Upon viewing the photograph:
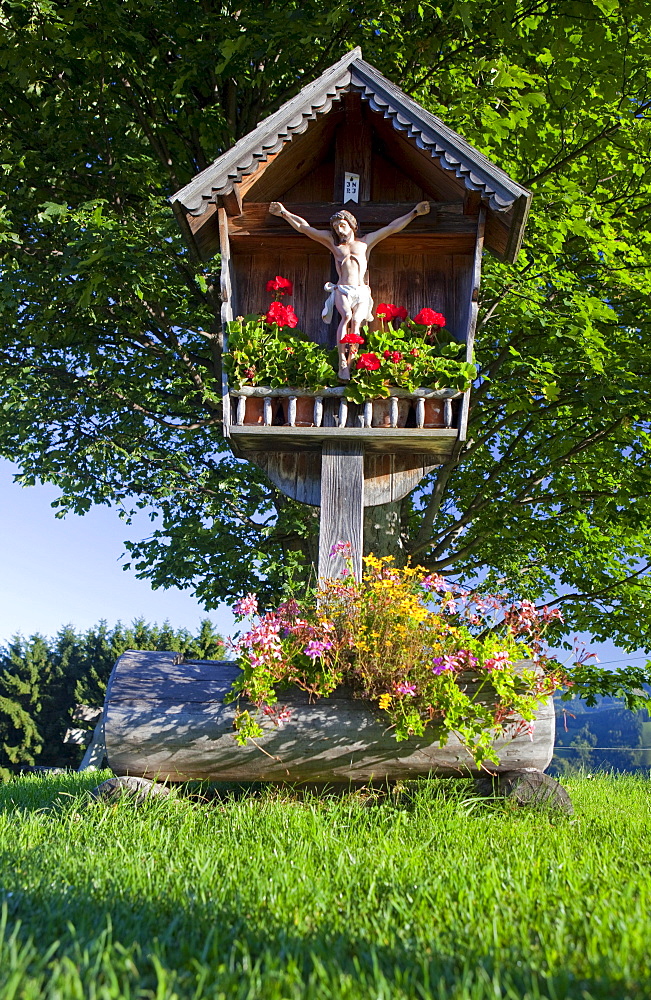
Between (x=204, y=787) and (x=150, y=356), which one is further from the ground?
(x=150, y=356)

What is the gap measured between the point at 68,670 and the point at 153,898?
66.9 ft

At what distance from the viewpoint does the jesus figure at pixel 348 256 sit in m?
6.70

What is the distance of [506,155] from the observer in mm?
9180

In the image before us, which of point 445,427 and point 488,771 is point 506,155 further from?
point 488,771

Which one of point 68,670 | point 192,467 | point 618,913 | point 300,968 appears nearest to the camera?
point 300,968

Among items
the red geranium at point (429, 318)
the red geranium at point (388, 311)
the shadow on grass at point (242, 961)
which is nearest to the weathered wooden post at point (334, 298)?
the red geranium at point (388, 311)

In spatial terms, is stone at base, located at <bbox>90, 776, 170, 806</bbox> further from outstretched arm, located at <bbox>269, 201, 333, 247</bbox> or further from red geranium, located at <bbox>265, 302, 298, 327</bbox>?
outstretched arm, located at <bbox>269, 201, 333, 247</bbox>

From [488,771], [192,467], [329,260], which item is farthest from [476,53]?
[488,771]

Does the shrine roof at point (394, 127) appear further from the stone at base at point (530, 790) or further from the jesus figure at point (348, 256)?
the stone at base at point (530, 790)

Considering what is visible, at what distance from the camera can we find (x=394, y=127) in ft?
21.1

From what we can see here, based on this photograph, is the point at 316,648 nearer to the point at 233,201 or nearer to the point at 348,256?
the point at 348,256

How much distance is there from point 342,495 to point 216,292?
4.25 metres

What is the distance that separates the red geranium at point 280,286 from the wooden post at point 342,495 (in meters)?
1.42

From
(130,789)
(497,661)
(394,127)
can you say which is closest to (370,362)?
(394,127)
